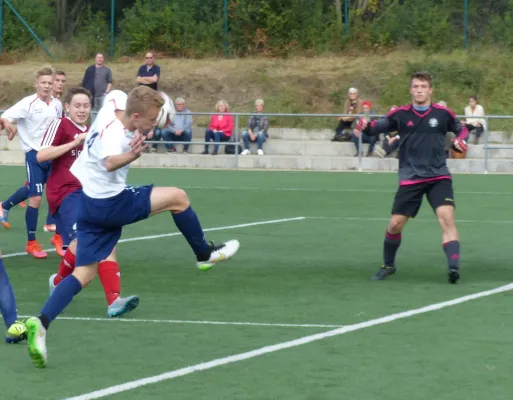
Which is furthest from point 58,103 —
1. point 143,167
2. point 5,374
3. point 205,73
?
point 205,73

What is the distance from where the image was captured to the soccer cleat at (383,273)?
36.9 ft

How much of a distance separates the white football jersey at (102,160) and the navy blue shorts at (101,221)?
0.19ft

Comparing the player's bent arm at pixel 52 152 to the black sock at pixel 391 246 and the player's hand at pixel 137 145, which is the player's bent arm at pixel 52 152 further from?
the black sock at pixel 391 246

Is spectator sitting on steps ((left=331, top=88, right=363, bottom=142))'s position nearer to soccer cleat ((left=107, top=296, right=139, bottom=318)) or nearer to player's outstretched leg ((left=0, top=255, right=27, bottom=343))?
soccer cleat ((left=107, top=296, right=139, bottom=318))

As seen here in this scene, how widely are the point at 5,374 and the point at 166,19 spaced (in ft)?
105

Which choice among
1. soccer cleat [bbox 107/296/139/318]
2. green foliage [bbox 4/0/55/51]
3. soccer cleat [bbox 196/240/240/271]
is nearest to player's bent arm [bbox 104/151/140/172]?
soccer cleat [bbox 107/296/139/318]

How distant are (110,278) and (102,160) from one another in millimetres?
1343

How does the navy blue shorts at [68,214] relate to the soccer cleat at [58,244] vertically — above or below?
above

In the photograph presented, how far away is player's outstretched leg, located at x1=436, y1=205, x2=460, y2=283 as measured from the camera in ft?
35.9

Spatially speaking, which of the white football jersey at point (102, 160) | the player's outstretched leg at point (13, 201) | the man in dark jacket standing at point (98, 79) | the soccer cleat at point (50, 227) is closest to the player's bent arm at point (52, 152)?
the white football jersey at point (102, 160)

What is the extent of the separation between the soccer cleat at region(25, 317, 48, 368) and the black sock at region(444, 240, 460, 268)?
4.58 meters

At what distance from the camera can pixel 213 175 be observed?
25.9m

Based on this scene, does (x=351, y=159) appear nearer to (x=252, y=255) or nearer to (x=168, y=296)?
(x=252, y=255)

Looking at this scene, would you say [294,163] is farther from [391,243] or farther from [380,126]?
[380,126]
